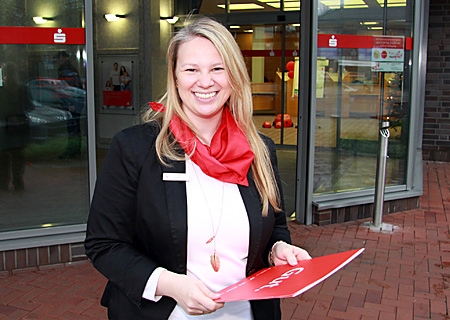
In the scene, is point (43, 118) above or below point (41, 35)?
below

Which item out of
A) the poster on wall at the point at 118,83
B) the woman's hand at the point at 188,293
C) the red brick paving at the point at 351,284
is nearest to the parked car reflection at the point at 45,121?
the red brick paving at the point at 351,284

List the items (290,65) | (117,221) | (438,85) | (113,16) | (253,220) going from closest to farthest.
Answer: (117,221), (253,220), (438,85), (113,16), (290,65)

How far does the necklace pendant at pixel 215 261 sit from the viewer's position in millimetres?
1745

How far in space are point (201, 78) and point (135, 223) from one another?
0.53 meters

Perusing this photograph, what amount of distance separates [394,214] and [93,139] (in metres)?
3.86

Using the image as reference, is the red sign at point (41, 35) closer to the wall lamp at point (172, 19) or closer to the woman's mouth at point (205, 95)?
the woman's mouth at point (205, 95)

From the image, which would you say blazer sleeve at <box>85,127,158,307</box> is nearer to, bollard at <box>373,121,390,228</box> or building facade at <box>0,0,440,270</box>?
building facade at <box>0,0,440,270</box>

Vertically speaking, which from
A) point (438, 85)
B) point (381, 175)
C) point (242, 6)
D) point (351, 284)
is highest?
point (242, 6)

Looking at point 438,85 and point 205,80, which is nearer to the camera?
point 205,80

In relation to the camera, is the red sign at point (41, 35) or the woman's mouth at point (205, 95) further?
the red sign at point (41, 35)

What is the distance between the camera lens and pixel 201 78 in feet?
5.84

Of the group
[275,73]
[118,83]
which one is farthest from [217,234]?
[275,73]

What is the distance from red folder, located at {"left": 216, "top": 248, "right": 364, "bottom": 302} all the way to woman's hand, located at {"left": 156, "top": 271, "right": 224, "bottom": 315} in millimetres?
39

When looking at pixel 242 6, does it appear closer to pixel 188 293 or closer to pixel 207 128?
pixel 207 128
